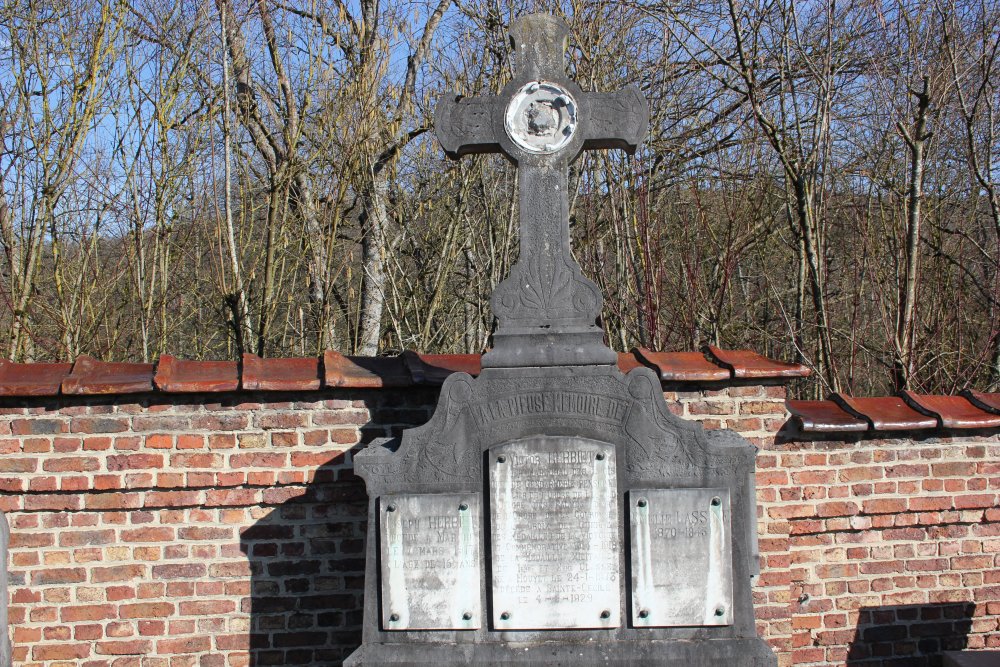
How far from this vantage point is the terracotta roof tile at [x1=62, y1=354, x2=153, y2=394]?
3.92 meters

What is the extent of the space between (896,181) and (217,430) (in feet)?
20.4

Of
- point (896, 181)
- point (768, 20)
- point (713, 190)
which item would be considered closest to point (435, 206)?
point (713, 190)

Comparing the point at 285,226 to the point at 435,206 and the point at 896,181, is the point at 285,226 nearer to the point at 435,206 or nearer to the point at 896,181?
the point at 435,206

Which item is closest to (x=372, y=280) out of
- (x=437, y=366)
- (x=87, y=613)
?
(x=437, y=366)

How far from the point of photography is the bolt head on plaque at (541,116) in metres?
3.74

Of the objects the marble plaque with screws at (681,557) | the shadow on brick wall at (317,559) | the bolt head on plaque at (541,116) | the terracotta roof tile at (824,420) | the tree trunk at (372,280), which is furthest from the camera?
the tree trunk at (372,280)

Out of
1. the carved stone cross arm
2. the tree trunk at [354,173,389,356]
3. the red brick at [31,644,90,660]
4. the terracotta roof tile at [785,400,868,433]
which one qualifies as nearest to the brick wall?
the red brick at [31,644,90,660]

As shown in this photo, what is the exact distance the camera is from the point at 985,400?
452 centimetres

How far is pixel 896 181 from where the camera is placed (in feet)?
25.3

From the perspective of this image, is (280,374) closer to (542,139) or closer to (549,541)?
(549,541)

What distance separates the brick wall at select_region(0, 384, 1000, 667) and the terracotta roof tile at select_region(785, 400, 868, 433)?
11 cm

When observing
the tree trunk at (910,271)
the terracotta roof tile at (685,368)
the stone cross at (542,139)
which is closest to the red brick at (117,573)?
the stone cross at (542,139)

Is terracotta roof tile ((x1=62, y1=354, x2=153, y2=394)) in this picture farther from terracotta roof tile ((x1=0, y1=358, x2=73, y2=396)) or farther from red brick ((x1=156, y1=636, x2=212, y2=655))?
red brick ((x1=156, y1=636, x2=212, y2=655))

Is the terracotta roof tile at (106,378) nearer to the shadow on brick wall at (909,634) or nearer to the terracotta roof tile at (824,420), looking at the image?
the terracotta roof tile at (824,420)
